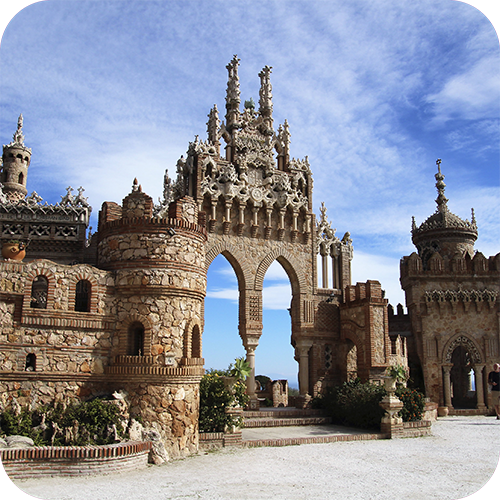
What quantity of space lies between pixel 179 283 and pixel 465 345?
17.9 meters

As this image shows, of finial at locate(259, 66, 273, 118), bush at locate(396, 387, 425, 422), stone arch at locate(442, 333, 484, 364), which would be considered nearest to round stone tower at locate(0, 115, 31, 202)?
finial at locate(259, 66, 273, 118)

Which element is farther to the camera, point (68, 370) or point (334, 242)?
point (334, 242)

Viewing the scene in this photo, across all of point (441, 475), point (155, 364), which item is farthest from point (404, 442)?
point (155, 364)

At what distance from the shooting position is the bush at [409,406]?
731 inches

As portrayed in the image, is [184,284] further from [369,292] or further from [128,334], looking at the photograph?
[369,292]

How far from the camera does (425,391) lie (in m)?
25.9

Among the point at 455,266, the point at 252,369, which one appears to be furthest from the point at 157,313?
the point at 455,266

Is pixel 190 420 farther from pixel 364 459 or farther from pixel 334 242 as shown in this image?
pixel 334 242

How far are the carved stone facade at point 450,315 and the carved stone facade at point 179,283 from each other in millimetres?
2626

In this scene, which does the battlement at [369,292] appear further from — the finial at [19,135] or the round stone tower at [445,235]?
the finial at [19,135]

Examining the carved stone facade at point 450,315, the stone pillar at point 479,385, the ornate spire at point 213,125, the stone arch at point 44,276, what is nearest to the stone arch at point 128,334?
the stone arch at point 44,276

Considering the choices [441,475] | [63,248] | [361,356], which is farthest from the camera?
[361,356]

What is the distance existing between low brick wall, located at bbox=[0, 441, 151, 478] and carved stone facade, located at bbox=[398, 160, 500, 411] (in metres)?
18.6

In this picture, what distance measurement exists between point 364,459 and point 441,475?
7.61 feet
